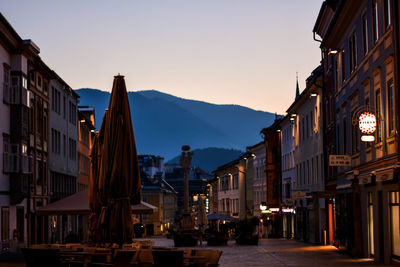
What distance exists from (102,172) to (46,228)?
1313 inches

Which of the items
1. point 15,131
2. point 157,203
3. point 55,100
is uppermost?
point 55,100

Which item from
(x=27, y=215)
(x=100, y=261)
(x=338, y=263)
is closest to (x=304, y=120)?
(x=27, y=215)

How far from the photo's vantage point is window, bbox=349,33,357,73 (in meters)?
31.5

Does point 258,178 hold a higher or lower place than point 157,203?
higher

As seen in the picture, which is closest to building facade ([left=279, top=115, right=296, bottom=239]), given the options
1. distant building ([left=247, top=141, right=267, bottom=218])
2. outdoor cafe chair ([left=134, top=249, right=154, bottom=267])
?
distant building ([left=247, top=141, right=267, bottom=218])

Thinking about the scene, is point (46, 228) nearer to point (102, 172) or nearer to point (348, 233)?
point (348, 233)

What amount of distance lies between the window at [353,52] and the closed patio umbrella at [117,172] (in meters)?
14.7

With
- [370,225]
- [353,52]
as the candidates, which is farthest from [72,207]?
[353,52]

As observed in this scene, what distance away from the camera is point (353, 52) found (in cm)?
3228

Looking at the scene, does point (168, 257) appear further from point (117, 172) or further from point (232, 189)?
point (232, 189)

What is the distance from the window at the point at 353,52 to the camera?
104ft

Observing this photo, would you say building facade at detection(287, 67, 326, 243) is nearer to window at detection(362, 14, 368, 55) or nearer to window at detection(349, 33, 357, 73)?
window at detection(349, 33, 357, 73)

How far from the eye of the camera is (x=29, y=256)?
1677 cm

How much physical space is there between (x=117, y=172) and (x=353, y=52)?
1650 centimetres
